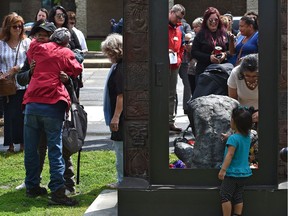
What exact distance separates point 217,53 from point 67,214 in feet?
10.4

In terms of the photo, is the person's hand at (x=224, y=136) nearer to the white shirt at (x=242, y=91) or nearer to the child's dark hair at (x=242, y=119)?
the child's dark hair at (x=242, y=119)

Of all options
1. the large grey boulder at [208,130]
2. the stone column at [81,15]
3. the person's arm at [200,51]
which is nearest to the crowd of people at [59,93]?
the large grey boulder at [208,130]

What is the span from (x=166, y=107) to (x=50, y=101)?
52.1 inches

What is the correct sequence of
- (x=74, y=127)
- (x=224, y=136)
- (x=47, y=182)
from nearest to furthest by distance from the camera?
(x=224, y=136), (x=74, y=127), (x=47, y=182)

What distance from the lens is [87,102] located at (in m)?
15.5

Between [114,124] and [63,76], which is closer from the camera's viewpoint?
[63,76]

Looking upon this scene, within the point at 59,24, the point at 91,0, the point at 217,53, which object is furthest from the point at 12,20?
the point at 91,0

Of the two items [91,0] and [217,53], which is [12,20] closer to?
[217,53]

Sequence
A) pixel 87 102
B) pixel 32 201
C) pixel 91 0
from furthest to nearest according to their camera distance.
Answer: pixel 91 0, pixel 87 102, pixel 32 201

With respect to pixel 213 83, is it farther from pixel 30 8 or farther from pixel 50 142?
pixel 30 8

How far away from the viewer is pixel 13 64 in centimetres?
1016

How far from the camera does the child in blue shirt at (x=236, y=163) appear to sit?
618 cm

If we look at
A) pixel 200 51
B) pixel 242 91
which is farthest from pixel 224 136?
pixel 200 51

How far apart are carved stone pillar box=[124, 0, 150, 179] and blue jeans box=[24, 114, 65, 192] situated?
1.05m
